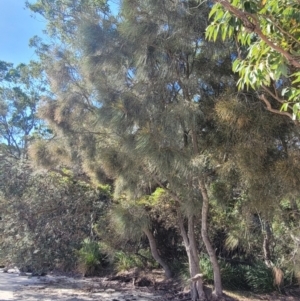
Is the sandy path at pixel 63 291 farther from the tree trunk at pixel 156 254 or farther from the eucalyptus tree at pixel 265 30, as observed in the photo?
the eucalyptus tree at pixel 265 30

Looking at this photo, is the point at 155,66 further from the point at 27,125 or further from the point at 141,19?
the point at 27,125

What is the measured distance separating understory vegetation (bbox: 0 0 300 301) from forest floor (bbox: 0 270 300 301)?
1.52 ft

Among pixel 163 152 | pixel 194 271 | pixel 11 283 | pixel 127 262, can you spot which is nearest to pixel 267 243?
pixel 194 271

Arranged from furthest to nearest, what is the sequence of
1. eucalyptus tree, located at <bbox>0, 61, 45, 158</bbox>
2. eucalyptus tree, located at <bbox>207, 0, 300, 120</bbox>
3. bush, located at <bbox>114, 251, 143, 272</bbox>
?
eucalyptus tree, located at <bbox>0, 61, 45, 158</bbox>, bush, located at <bbox>114, 251, 143, 272</bbox>, eucalyptus tree, located at <bbox>207, 0, 300, 120</bbox>

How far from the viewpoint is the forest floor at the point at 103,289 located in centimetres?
710

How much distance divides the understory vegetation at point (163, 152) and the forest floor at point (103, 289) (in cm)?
46

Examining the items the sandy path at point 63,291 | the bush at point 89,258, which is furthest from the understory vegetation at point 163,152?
the sandy path at point 63,291

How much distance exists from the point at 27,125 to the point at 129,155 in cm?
1464

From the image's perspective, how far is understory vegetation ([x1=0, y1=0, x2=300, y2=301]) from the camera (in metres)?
5.19

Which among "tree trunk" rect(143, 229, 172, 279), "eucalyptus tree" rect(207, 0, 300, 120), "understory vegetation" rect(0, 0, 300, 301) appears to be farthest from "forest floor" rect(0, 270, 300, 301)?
"eucalyptus tree" rect(207, 0, 300, 120)

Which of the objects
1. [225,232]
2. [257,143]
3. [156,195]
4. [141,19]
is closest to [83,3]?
[141,19]

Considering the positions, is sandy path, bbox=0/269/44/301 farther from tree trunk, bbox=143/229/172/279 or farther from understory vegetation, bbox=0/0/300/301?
tree trunk, bbox=143/229/172/279

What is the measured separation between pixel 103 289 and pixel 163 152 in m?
4.58

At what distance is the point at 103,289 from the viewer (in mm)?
8273
